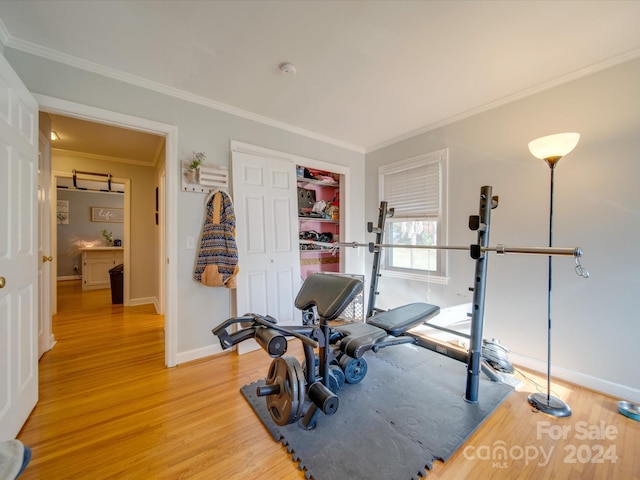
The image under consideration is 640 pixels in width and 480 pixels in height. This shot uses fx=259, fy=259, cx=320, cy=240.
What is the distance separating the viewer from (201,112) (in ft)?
8.25

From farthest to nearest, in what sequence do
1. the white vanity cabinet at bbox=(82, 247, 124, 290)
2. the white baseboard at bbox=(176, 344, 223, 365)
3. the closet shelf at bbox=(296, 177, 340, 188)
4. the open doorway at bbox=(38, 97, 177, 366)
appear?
the white vanity cabinet at bbox=(82, 247, 124, 290)
the closet shelf at bbox=(296, 177, 340, 188)
the white baseboard at bbox=(176, 344, 223, 365)
the open doorway at bbox=(38, 97, 177, 366)

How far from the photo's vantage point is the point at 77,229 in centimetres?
664

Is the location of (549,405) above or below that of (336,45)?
below

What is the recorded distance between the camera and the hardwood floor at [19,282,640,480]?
4.31 ft

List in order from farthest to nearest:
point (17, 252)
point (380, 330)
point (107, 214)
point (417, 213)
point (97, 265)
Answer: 1. point (107, 214)
2. point (97, 265)
3. point (417, 213)
4. point (380, 330)
5. point (17, 252)

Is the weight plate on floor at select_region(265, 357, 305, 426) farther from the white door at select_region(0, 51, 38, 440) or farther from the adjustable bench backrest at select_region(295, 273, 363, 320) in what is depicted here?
the white door at select_region(0, 51, 38, 440)

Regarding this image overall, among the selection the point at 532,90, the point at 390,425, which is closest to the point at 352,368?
the point at 390,425

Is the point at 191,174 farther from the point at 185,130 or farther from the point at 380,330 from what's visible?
the point at 380,330

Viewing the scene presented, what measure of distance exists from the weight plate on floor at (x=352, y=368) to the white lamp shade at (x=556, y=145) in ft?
6.61

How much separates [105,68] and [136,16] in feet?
2.45

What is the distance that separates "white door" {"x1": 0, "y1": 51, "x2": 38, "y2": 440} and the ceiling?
60 centimetres

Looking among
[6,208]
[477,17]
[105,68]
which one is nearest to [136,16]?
[105,68]

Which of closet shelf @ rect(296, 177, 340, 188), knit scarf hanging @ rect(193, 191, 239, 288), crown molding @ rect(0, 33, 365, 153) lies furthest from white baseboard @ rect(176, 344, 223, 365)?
crown molding @ rect(0, 33, 365, 153)

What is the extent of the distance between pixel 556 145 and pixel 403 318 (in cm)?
160
